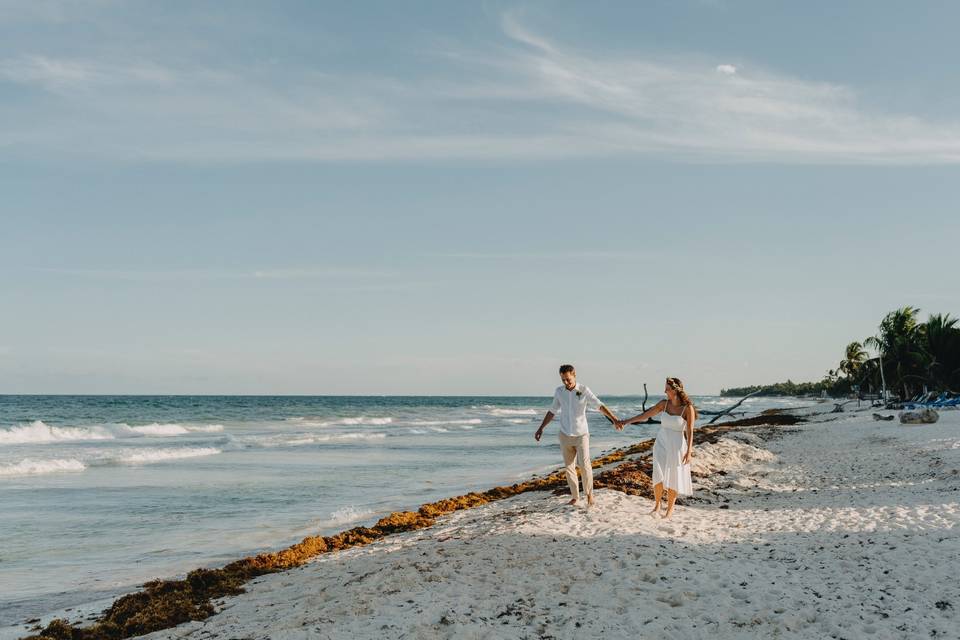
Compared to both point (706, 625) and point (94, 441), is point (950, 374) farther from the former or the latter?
point (94, 441)

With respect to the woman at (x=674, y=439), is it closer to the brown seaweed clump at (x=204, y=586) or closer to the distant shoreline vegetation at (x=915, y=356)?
the brown seaweed clump at (x=204, y=586)

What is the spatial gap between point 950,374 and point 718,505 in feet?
162

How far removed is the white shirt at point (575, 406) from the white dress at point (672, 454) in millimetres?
1073

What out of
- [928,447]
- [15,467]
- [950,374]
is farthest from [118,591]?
[950,374]

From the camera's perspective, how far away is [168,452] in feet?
97.9

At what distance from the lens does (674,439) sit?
9.91 m

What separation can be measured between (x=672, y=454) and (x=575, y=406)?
1560mm

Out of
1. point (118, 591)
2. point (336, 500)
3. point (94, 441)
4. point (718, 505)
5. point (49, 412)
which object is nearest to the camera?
point (118, 591)

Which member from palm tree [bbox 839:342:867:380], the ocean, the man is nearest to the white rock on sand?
the man

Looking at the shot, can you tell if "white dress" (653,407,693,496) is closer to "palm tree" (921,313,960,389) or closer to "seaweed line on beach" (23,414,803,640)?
"seaweed line on beach" (23,414,803,640)

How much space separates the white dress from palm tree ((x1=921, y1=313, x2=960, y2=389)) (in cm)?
5033

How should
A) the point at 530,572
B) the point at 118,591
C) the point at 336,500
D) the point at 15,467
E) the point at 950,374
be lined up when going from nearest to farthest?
1. the point at 530,572
2. the point at 118,591
3. the point at 336,500
4. the point at 15,467
5. the point at 950,374

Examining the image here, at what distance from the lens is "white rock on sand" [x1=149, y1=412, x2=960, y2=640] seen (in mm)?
6551

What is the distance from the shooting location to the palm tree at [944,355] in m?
51.1
